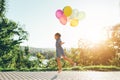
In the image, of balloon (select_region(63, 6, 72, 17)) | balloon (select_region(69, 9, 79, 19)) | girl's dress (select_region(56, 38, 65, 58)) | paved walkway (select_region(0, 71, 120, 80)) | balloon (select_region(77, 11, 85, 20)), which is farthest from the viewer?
balloon (select_region(77, 11, 85, 20))

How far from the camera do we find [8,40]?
41875 millimetres

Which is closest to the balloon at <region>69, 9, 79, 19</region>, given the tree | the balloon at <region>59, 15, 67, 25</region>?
the balloon at <region>59, 15, 67, 25</region>

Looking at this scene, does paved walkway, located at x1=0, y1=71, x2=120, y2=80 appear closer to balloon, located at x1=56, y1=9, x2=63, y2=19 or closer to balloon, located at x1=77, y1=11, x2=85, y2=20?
balloon, located at x1=56, y1=9, x2=63, y2=19

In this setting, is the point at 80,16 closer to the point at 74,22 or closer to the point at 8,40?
the point at 74,22

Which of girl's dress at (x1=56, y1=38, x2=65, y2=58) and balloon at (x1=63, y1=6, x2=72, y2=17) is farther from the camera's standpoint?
balloon at (x1=63, y1=6, x2=72, y2=17)

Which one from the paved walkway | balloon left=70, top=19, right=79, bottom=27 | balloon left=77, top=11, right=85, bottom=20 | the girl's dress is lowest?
the paved walkway

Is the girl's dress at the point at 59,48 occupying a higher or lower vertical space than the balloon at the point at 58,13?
lower

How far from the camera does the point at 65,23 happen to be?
1447 centimetres

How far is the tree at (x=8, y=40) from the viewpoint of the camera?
4075 centimetres

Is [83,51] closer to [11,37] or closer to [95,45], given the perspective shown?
[95,45]

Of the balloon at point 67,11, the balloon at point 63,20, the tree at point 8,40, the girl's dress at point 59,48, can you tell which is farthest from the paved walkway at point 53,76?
the tree at point 8,40

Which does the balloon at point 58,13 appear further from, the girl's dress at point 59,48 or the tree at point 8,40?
the tree at point 8,40

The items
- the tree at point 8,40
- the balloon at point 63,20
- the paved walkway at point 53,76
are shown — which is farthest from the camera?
the tree at point 8,40

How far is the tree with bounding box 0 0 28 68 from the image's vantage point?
4075 centimetres
